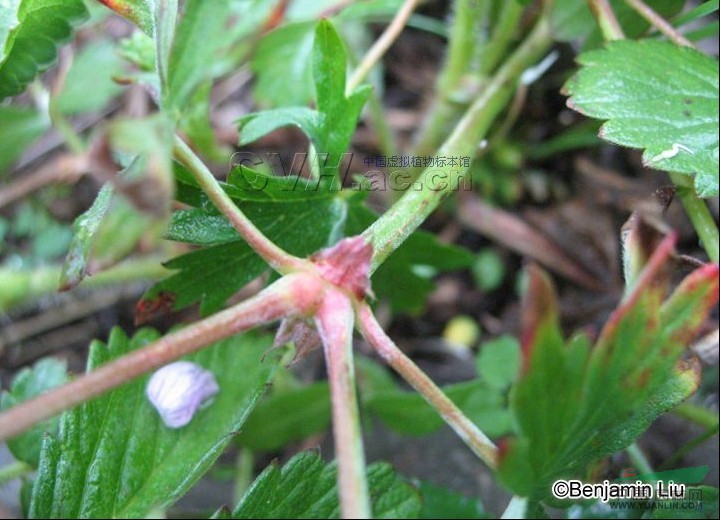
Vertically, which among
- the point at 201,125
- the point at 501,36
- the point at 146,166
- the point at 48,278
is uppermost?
the point at 146,166

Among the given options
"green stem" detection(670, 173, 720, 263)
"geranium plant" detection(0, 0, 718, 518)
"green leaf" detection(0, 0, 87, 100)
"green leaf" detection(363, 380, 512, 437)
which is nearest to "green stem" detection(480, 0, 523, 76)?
"geranium plant" detection(0, 0, 718, 518)

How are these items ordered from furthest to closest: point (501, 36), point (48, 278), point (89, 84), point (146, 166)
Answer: point (89, 84) → point (48, 278) → point (501, 36) → point (146, 166)

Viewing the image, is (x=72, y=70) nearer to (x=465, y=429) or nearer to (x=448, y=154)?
(x=448, y=154)

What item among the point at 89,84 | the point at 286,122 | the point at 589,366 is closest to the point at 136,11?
the point at 286,122

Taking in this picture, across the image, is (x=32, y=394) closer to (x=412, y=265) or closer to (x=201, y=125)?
(x=201, y=125)

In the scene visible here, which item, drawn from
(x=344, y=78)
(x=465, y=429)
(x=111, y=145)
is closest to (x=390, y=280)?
(x=344, y=78)

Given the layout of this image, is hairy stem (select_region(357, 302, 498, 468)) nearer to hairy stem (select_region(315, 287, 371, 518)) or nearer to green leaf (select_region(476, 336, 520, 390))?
hairy stem (select_region(315, 287, 371, 518))

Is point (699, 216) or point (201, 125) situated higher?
point (699, 216)
